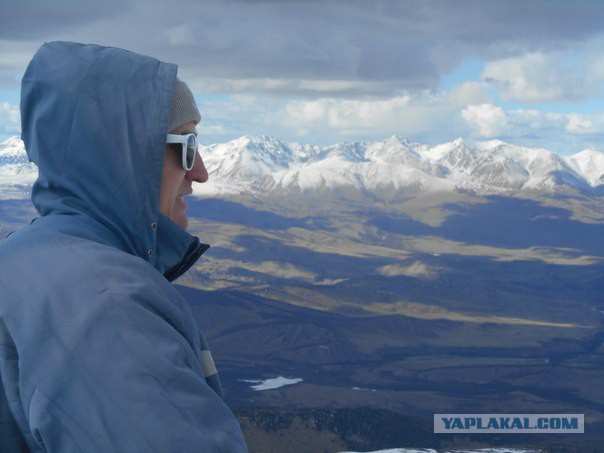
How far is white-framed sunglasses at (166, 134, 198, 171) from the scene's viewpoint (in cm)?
340

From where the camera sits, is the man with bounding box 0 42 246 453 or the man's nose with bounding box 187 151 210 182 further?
the man's nose with bounding box 187 151 210 182

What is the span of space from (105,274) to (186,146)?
86cm

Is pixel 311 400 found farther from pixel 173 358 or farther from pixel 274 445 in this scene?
pixel 173 358

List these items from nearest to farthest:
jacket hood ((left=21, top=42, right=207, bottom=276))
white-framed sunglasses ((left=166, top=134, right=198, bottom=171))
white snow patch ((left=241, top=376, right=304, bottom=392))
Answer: jacket hood ((left=21, top=42, right=207, bottom=276)), white-framed sunglasses ((left=166, top=134, right=198, bottom=171)), white snow patch ((left=241, top=376, right=304, bottom=392))

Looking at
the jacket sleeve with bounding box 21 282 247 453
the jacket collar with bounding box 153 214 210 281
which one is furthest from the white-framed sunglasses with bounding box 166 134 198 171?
the jacket sleeve with bounding box 21 282 247 453

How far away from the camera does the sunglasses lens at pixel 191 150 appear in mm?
3479

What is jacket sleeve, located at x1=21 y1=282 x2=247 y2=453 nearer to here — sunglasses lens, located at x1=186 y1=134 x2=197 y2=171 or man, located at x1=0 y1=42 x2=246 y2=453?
man, located at x1=0 y1=42 x2=246 y2=453

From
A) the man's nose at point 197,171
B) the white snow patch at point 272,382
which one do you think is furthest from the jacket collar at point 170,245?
the white snow patch at point 272,382

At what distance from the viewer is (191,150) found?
A: 3496mm

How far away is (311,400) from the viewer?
141125mm

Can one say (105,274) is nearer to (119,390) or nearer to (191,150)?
(119,390)

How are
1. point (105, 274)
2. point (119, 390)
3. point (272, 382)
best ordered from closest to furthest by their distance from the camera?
point (119, 390) → point (105, 274) → point (272, 382)

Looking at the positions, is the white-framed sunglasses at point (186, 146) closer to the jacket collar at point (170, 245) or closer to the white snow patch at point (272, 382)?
the jacket collar at point (170, 245)

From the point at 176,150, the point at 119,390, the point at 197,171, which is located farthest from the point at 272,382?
the point at 119,390
